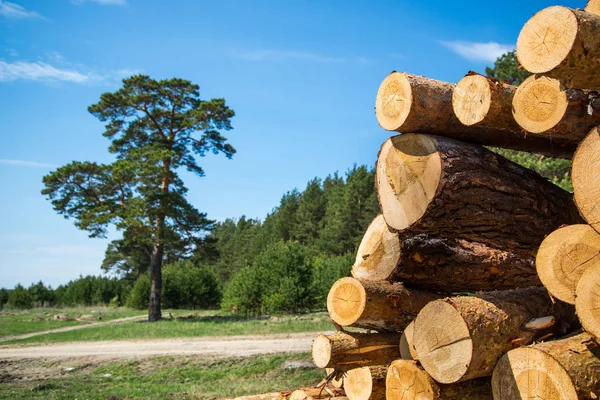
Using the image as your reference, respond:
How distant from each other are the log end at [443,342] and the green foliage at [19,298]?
36.5 meters

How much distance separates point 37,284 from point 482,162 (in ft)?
128

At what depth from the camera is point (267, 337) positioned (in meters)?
13.8

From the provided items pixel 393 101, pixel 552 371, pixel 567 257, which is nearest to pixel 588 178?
pixel 567 257

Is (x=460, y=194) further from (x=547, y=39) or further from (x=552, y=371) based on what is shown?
(x=552, y=371)

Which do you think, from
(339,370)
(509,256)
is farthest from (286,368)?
(509,256)

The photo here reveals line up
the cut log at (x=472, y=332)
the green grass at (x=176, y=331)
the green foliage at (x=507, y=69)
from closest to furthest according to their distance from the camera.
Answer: the cut log at (x=472, y=332) → the green grass at (x=176, y=331) → the green foliage at (x=507, y=69)

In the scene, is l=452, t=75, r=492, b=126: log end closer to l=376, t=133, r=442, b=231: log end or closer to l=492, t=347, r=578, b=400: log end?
l=376, t=133, r=442, b=231: log end

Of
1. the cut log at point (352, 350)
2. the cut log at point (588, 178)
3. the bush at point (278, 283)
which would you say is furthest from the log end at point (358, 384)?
the bush at point (278, 283)

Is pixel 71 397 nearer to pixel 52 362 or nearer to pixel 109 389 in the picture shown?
pixel 109 389

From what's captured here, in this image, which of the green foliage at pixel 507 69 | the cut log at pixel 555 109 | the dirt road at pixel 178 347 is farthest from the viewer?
the green foliage at pixel 507 69

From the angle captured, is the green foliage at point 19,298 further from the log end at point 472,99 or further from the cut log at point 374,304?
the log end at point 472,99

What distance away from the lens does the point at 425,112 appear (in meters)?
3.79

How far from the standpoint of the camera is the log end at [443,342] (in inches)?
126

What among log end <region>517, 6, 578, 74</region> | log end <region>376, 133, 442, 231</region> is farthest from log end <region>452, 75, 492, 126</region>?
log end <region>517, 6, 578, 74</region>
